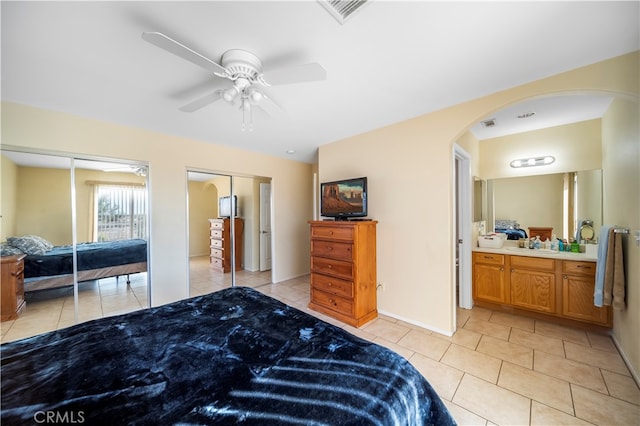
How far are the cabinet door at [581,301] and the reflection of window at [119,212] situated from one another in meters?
5.29

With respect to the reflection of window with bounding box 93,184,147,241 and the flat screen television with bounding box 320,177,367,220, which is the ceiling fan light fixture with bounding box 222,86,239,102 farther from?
the reflection of window with bounding box 93,184,147,241

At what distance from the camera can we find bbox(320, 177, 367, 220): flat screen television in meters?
2.94

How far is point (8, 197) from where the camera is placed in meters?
2.25

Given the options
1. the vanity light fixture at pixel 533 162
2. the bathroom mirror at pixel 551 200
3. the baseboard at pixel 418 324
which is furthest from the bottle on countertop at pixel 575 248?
the baseboard at pixel 418 324

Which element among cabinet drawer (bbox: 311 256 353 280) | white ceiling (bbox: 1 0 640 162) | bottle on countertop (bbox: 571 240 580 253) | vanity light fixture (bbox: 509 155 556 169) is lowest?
cabinet drawer (bbox: 311 256 353 280)

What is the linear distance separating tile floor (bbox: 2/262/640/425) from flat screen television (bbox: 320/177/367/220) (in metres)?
1.44

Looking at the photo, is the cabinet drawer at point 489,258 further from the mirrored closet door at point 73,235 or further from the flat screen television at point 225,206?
the mirrored closet door at point 73,235

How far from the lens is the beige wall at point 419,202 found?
2.43m

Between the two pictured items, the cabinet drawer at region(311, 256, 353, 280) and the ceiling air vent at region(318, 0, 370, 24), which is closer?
the ceiling air vent at region(318, 0, 370, 24)

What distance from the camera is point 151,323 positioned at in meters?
1.44

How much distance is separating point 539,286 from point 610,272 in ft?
2.47

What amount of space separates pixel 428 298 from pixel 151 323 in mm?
2707

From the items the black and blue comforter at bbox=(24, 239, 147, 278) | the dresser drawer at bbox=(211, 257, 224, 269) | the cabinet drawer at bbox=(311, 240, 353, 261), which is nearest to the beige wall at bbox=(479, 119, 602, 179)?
the cabinet drawer at bbox=(311, 240, 353, 261)

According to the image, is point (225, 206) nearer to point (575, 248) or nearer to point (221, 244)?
point (221, 244)
